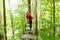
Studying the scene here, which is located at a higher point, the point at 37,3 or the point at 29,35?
the point at 37,3

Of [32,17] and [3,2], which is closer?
[32,17]

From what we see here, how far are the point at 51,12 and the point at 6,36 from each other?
1.15 metres

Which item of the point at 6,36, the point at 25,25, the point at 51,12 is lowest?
the point at 6,36

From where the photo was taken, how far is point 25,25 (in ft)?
13.1

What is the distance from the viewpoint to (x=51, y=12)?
4082 millimetres

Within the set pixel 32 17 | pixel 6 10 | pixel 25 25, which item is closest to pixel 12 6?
pixel 6 10

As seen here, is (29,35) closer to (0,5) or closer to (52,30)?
(52,30)

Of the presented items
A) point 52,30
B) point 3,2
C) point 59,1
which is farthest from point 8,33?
point 59,1

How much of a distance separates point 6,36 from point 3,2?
2.48ft

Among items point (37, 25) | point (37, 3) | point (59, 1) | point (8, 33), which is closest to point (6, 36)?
point (8, 33)

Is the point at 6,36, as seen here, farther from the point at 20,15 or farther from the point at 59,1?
the point at 59,1

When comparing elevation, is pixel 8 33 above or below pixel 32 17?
below

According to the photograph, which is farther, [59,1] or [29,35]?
[59,1]

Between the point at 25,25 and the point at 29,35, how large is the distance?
596 millimetres
